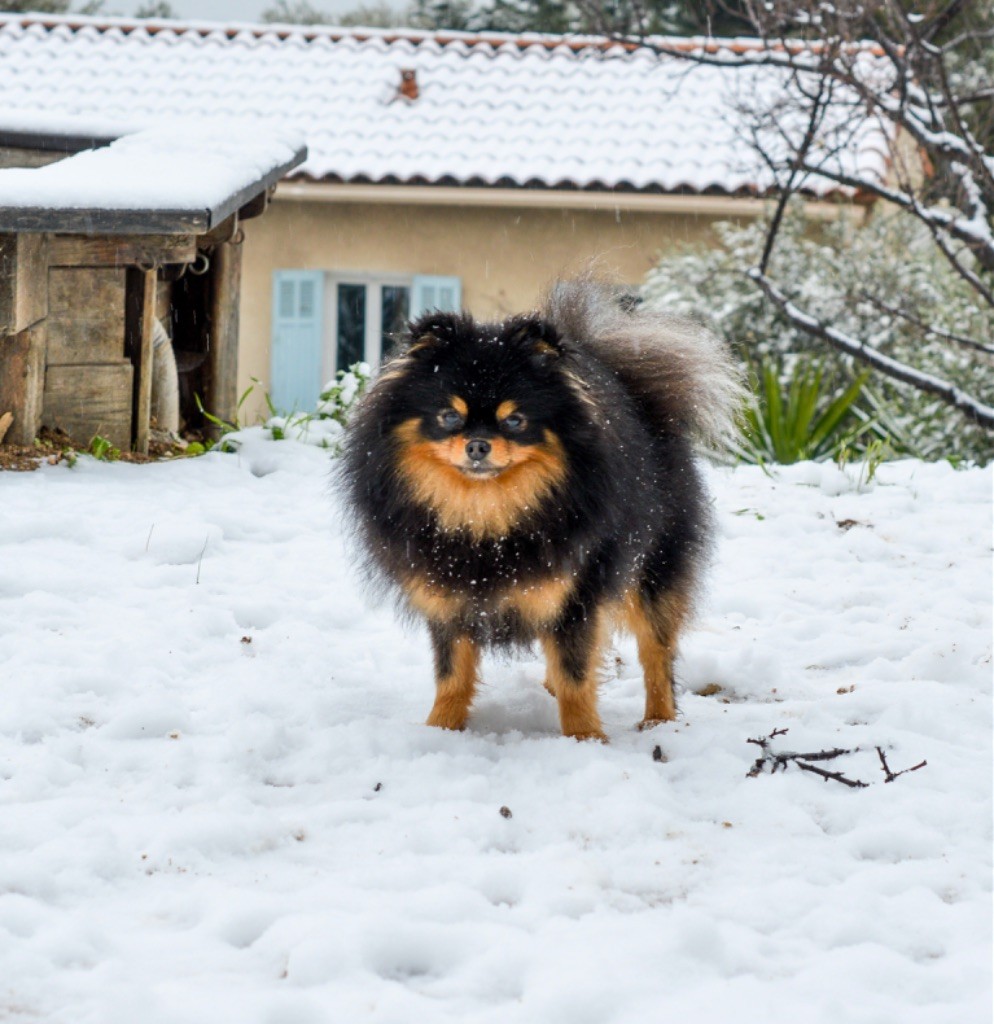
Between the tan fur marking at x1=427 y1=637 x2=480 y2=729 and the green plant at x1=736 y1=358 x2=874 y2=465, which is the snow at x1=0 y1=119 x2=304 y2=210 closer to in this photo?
the tan fur marking at x1=427 y1=637 x2=480 y2=729

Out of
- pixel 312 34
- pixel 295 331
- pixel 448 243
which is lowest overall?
pixel 295 331

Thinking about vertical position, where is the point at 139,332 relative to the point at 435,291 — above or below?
above

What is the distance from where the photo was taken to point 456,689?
3.58 m

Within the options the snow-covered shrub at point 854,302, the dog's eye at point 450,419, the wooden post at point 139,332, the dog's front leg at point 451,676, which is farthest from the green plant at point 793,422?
the dog's eye at point 450,419

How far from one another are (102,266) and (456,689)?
277cm

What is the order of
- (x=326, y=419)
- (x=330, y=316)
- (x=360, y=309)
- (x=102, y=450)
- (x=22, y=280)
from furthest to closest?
(x=360, y=309) < (x=330, y=316) < (x=326, y=419) < (x=102, y=450) < (x=22, y=280)

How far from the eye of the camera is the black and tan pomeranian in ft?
10.6

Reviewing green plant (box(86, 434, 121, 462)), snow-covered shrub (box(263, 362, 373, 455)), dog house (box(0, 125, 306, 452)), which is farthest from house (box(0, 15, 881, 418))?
green plant (box(86, 434, 121, 462))

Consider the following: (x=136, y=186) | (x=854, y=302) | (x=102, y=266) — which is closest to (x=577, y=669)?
(x=136, y=186)

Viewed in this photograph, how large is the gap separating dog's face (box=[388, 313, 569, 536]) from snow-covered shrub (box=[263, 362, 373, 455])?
296 centimetres

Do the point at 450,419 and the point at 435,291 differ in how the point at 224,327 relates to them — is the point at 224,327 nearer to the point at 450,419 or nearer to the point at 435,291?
the point at 450,419

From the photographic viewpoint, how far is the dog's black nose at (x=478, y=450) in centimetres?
312

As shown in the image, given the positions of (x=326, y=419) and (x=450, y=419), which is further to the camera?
(x=326, y=419)

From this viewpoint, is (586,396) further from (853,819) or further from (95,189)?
(95,189)
